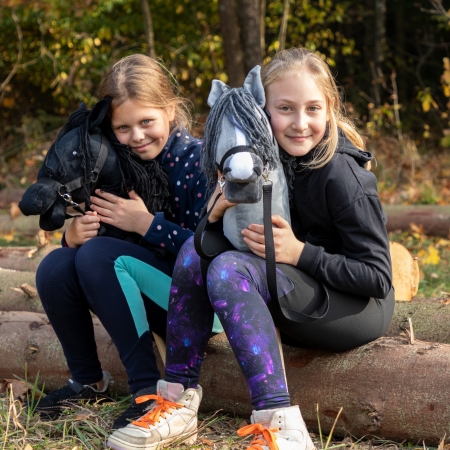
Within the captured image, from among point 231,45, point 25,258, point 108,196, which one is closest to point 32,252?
point 25,258

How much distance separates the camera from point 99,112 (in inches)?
100

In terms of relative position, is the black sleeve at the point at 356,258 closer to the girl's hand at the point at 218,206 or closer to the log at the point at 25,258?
the girl's hand at the point at 218,206

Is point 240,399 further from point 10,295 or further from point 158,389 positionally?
point 10,295

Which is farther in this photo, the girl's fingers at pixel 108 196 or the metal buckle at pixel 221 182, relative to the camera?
the girl's fingers at pixel 108 196

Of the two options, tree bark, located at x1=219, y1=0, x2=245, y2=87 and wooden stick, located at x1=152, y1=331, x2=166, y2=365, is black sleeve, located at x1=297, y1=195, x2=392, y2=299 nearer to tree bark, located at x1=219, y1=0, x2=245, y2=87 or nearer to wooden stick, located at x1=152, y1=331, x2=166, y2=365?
wooden stick, located at x1=152, y1=331, x2=166, y2=365

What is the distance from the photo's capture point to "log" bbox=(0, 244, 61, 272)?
399cm

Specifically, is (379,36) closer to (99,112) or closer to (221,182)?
(99,112)

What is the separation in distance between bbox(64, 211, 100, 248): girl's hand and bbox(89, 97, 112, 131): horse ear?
35cm

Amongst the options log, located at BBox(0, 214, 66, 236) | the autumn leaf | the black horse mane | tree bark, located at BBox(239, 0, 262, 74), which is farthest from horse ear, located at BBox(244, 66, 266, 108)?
tree bark, located at BBox(239, 0, 262, 74)

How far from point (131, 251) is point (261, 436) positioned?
890 millimetres

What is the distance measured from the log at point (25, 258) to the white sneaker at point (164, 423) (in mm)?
2047

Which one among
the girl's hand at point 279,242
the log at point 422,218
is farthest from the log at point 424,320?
the log at point 422,218

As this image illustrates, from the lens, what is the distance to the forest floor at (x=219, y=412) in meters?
2.18

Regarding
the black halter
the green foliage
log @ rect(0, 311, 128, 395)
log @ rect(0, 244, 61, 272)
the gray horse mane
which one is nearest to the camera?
the gray horse mane
